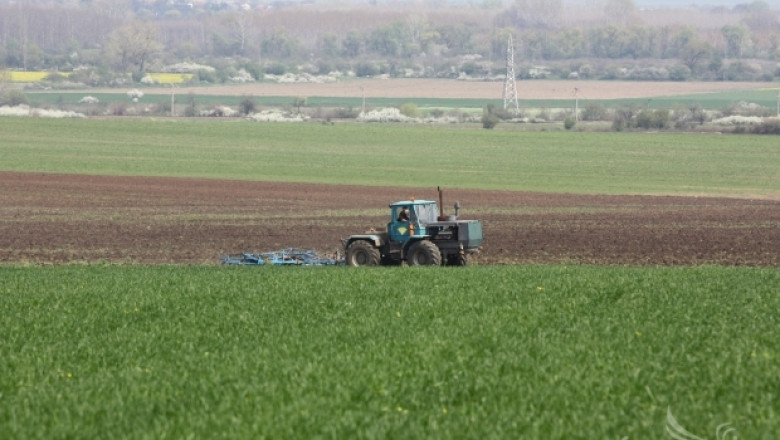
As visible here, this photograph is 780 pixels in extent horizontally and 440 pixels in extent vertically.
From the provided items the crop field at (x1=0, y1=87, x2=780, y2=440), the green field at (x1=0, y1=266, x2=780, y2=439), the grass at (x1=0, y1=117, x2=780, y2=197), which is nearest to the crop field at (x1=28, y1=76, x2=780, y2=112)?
the grass at (x1=0, y1=117, x2=780, y2=197)

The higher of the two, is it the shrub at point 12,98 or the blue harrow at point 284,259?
the shrub at point 12,98

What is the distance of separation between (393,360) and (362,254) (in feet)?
54.1

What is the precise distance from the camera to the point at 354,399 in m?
13.4

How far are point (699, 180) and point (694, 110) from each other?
1890 inches

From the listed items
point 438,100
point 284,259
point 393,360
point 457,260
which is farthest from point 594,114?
point 393,360

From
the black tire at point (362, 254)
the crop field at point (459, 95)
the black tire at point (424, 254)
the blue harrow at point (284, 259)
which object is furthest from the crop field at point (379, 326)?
the crop field at point (459, 95)

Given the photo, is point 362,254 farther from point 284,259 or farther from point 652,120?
point 652,120

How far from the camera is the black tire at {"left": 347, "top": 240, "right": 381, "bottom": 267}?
3131 centimetres

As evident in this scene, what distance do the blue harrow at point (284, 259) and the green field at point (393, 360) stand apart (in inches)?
310

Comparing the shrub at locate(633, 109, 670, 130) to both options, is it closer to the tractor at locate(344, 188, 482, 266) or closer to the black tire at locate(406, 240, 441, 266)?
the tractor at locate(344, 188, 482, 266)

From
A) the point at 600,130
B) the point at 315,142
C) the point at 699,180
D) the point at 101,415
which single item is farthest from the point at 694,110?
the point at 101,415

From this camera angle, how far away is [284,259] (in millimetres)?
32156

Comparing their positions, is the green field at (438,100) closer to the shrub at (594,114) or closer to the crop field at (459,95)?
the crop field at (459,95)

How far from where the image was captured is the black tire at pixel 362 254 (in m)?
31.3
